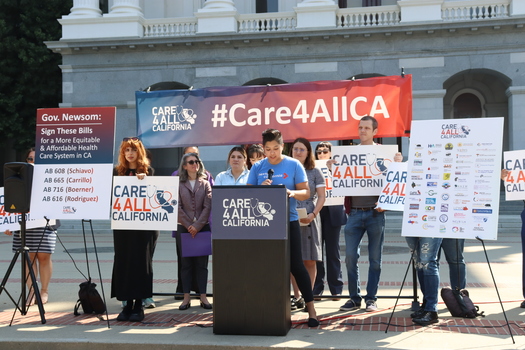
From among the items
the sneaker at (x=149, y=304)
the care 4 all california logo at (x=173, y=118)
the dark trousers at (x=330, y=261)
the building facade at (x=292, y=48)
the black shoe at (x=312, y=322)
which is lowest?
the sneaker at (x=149, y=304)

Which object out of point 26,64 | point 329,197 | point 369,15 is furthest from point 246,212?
point 26,64

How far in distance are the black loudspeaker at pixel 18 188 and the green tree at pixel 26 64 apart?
86.0 feet

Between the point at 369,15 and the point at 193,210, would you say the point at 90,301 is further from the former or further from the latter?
the point at 369,15

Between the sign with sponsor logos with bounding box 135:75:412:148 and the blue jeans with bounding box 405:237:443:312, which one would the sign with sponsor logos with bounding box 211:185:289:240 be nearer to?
the blue jeans with bounding box 405:237:443:312

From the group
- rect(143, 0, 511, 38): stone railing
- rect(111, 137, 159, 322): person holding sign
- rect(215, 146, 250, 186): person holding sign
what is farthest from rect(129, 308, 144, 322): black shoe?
rect(143, 0, 511, 38): stone railing

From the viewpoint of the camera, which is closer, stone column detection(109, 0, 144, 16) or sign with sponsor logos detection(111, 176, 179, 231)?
sign with sponsor logos detection(111, 176, 179, 231)

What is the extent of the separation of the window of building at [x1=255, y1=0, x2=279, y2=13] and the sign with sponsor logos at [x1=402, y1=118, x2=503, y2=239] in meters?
23.5

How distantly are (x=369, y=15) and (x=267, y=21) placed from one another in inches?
170

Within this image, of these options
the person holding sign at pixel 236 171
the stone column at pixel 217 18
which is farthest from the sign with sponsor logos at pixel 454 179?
the stone column at pixel 217 18

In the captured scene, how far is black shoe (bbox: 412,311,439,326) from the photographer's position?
7.02m

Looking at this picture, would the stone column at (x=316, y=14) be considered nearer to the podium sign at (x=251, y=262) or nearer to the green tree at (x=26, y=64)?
the green tree at (x=26, y=64)

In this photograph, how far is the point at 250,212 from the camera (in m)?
Answer: 6.60

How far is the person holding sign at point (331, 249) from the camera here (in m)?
8.79

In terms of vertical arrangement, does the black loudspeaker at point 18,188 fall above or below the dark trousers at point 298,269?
above
